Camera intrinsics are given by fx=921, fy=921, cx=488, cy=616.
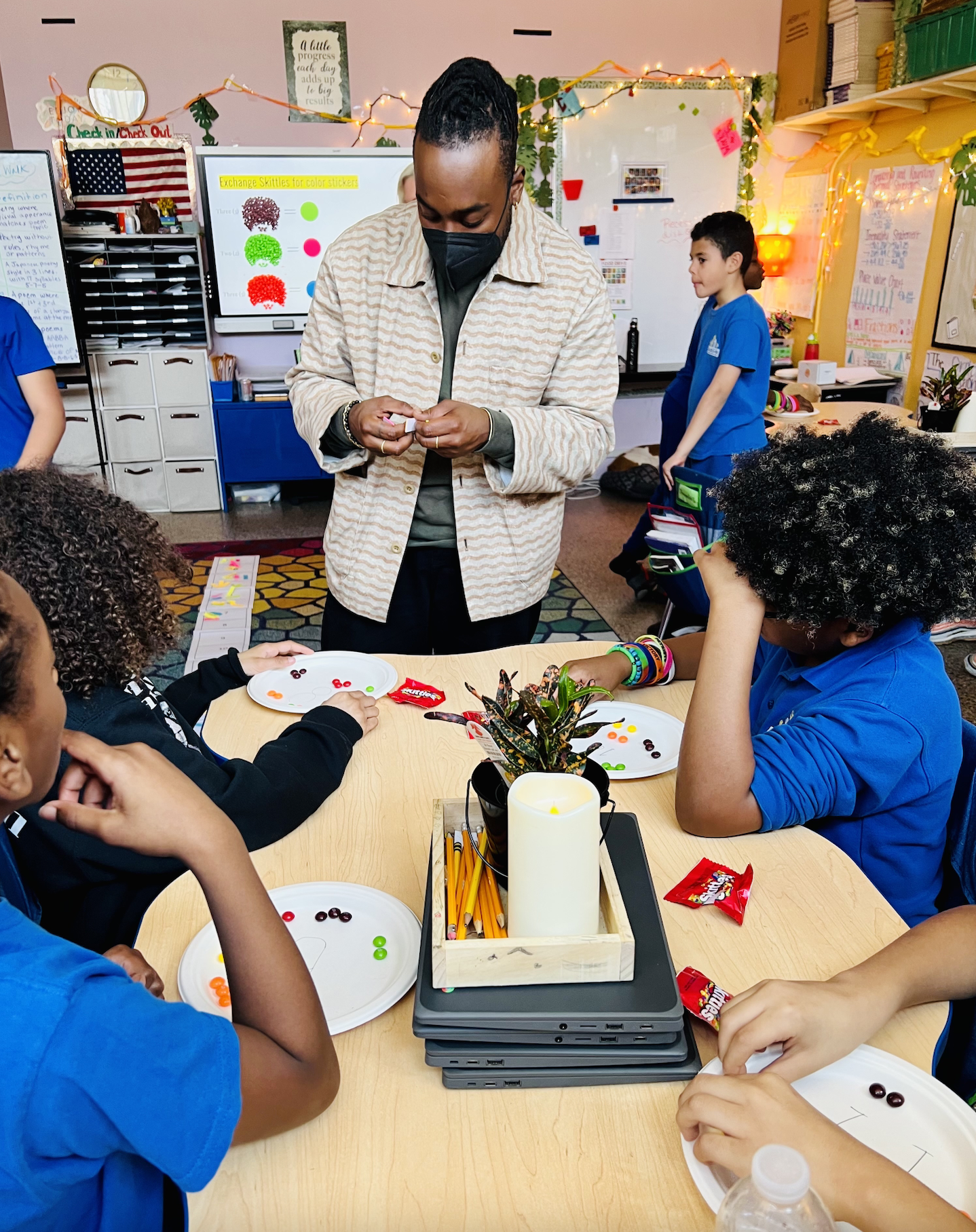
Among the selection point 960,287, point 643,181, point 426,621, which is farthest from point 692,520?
point 643,181

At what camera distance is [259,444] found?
18.0 feet

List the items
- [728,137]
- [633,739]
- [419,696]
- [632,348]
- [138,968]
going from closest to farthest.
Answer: [138,968] < [633,739] < [419,696] < [728,137] < [632,348]

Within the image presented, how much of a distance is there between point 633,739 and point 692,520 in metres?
1.21

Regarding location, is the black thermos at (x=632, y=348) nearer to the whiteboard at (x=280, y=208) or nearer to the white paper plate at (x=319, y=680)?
the whiteboard at (x=280, y=208)

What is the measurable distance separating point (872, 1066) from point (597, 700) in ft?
2.47

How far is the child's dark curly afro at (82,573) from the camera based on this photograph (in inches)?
43.0

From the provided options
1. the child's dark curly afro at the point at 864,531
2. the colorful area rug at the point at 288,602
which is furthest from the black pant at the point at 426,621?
the colorful area rug at the point at 288,602

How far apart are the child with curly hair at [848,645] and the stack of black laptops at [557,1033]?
356 mm

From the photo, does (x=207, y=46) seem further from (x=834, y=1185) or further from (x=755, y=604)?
(x=834, y=1185)

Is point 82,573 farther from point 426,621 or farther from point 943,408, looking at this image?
point 943,408

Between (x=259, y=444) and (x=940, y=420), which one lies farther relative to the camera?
(x=259, y=444)

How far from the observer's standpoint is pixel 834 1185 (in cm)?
67

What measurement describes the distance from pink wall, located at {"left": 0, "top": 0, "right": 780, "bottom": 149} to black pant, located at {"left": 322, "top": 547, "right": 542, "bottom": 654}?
4604 mm

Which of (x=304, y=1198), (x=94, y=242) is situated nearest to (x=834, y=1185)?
(x=304, y=1198)
